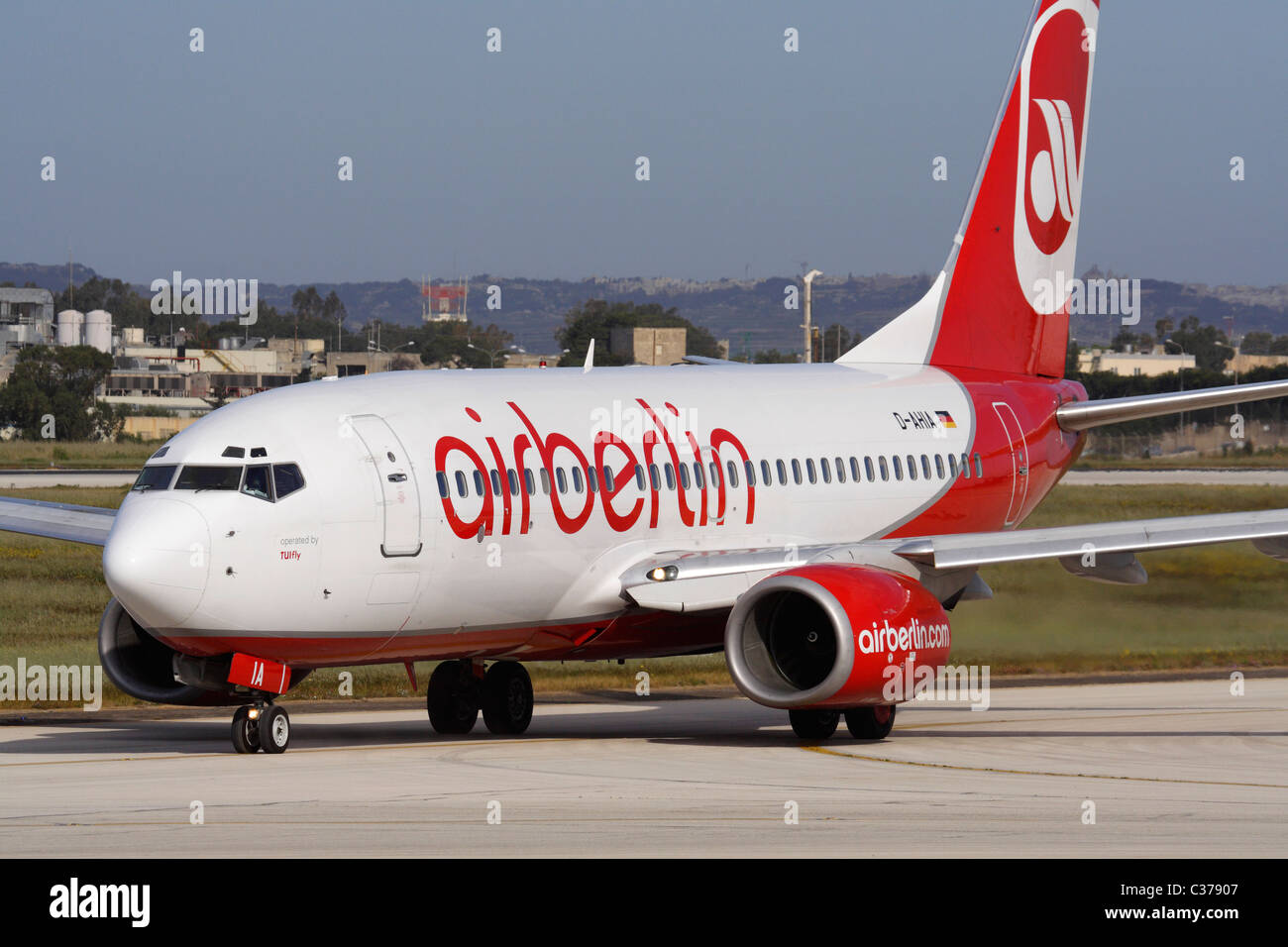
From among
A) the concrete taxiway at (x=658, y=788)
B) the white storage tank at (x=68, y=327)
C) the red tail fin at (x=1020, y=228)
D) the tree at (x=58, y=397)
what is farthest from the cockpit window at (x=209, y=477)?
the white storage tank at (x=68, y=327)

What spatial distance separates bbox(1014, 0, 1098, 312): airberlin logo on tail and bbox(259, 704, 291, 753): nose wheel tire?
1655 cm

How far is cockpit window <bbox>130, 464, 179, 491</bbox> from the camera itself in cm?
1941

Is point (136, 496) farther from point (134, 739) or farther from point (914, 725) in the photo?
point (914, 725)

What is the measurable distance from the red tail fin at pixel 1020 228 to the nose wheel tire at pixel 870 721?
8602 mm

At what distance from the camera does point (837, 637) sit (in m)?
21.2

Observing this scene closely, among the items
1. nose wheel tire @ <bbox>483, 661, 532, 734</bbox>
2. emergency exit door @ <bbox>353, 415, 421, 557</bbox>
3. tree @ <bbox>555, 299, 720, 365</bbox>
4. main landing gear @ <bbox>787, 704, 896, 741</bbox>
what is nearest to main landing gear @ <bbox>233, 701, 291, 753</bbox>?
emergency exit door @ <bbox>353, 415, 421, 557</bbox>

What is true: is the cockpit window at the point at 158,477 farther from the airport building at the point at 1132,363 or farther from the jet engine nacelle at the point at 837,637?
the airport building at the point at 1132,363

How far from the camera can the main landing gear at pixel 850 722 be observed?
23.2 metres

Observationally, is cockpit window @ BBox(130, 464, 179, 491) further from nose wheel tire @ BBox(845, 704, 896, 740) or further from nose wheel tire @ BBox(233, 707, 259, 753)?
nose wheel tire @ BBox(845, 704, 896, 740)

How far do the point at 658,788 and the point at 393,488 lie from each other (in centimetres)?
480

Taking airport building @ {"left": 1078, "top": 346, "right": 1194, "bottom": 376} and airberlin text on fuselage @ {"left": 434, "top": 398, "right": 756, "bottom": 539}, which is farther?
airport building @ {"left": 1078, "top": 346, "right": 1194, "bottom": 376}

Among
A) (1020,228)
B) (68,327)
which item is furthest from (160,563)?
(68,327)

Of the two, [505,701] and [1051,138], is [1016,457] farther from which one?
[505,701]
